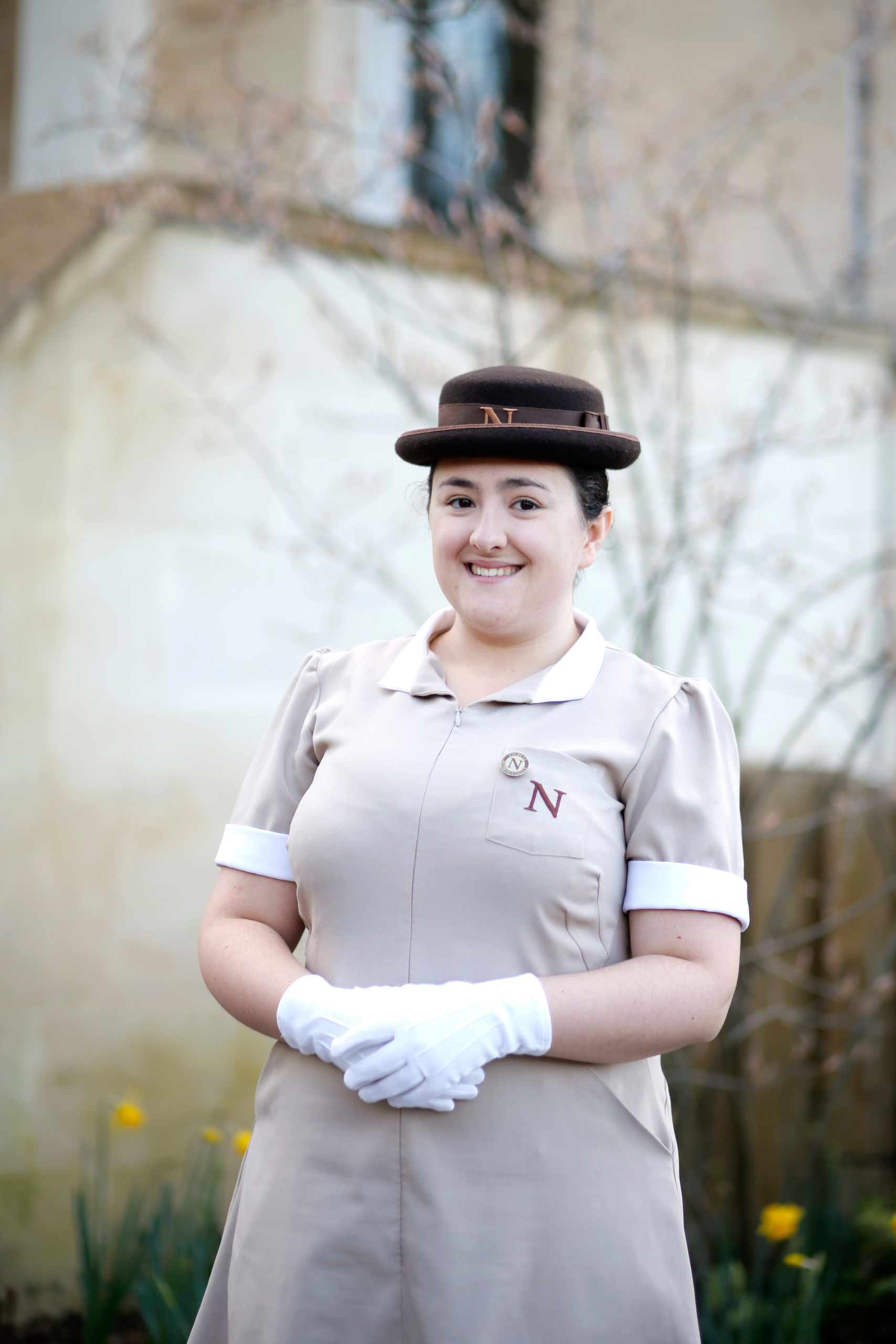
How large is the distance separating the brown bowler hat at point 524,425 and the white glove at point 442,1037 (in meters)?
0.64

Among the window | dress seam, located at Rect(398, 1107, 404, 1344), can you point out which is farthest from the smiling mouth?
the window

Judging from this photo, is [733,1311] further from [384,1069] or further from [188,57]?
[188,57]

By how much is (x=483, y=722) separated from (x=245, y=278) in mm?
1927

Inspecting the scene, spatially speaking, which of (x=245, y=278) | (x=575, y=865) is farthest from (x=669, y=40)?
(x=575, y=865)

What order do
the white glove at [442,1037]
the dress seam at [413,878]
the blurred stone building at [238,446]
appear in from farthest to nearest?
the blurred stone building at [238,446] < the dress seam at [413,878] < the white glove at [442,1037]

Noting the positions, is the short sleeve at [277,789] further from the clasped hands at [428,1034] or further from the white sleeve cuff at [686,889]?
the white sleeve cuff at [686,889]

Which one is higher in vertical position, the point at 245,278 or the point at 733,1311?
the point at 245,278

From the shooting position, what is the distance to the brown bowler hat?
1549 millimetres

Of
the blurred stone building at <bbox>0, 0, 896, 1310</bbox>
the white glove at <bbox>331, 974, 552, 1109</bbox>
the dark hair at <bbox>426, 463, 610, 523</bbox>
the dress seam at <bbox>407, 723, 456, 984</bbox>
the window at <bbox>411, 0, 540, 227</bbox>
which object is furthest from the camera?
the window at <bbox>411, 0, 540, 227</bbox>

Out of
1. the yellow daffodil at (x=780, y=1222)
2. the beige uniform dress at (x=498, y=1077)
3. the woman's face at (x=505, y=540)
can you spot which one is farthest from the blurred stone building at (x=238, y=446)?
the beige uniform dress at (x=498, y=1077)

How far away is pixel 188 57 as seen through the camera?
4.11 metres

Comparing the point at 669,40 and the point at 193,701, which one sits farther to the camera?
the point at 669,40

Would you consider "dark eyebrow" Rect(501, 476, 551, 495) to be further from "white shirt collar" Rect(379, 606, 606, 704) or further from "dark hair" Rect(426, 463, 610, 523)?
"white shirt collar" Rect(379, 606, 606, 704)

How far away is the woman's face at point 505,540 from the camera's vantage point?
1.58 metres
